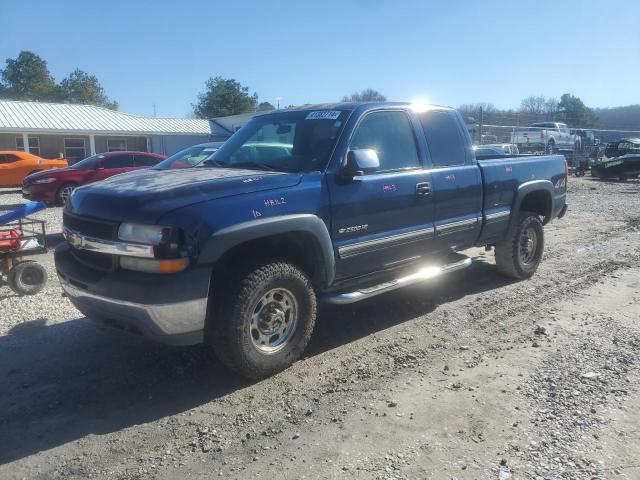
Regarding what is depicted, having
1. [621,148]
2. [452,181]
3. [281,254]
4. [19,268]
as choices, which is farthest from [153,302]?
[621,148]

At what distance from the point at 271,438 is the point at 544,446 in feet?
5.39

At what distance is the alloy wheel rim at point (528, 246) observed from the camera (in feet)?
22.8

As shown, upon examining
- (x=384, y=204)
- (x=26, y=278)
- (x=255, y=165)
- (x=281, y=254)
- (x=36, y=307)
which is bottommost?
(x=36, y=307)

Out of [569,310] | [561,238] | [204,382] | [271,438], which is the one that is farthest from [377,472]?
[561,238]

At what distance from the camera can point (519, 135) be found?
90.9 ft

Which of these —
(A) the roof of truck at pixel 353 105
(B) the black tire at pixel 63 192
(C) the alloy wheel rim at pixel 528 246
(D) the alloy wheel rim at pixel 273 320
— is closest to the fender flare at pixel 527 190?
(C) the alloy wheel rim at pixel 528 246

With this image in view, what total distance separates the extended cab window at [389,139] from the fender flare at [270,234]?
3.09 feet

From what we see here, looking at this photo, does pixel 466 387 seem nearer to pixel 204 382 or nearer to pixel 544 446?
pixel 544 446

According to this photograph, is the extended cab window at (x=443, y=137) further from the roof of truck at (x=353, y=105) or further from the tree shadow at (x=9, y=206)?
the tree shadow at (x=9, y=206)

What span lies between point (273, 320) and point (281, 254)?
51cm

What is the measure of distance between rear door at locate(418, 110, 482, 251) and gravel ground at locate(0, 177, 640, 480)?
82 centimetres

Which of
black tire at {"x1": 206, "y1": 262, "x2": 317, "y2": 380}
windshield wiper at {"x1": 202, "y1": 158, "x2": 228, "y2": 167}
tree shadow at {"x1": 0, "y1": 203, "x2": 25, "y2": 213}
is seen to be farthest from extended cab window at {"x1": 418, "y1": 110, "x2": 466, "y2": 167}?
tree shadow at {"x1": 0, "y1": 203, "x2": 25, "y2": 213}

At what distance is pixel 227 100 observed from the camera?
2714 inches

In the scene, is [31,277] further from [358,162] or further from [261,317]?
[358,162]
